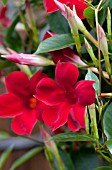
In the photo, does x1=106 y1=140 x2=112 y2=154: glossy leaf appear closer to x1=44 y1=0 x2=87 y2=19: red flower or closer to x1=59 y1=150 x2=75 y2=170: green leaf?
x1=44 y1=0 x2=87 y2=19: red flower

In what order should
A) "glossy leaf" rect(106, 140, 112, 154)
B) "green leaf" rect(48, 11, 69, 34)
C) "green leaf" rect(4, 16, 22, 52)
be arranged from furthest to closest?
"green leaf" rect(4, 16, 22, 52)
"green leaf" rect(48, 11, 69, 34)
"glossy leaf" rect(106, 140, 112, 154)

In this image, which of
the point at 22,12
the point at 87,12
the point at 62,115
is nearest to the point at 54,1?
the point at 87,12

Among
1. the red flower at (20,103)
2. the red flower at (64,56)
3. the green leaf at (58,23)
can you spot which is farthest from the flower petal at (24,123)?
the green leaf at (58,23)

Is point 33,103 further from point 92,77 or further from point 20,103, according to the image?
point 92,77

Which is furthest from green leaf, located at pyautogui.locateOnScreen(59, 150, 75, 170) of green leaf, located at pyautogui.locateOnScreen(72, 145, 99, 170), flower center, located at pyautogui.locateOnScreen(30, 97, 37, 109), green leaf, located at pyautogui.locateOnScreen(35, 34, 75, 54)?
green leaf, located at pyautogui.locateOnScreen(35, 34, 75, 54)

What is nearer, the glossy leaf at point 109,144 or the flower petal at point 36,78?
the glossy leaf at point 109,144

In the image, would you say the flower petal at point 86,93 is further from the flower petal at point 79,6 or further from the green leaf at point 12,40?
the green leaf at point 12,40

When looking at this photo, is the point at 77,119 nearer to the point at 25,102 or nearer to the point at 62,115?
the point at 62,115
